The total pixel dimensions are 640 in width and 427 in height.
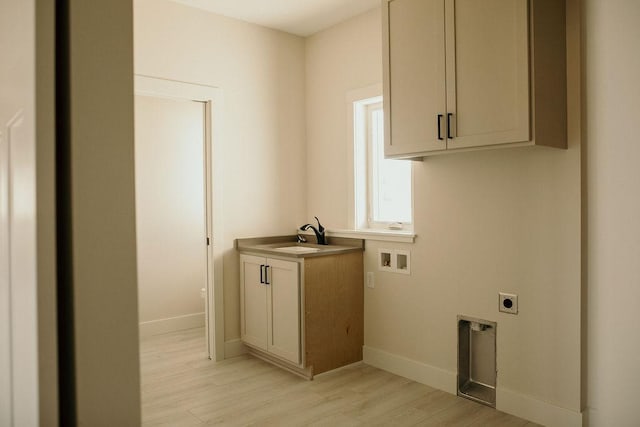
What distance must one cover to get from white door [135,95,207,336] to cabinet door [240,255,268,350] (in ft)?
2.74

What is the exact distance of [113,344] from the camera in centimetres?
95

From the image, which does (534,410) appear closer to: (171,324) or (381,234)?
(381,234)

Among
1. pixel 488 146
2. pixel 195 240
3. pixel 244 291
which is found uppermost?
pixel 488 146

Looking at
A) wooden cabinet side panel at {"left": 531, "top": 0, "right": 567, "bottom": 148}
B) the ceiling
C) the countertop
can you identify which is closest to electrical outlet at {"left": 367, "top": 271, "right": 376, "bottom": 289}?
the countertop

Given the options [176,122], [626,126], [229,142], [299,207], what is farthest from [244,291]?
[626,126]

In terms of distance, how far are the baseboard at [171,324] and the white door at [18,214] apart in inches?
143

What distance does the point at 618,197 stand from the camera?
107 cm

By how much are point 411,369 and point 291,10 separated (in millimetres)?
2724

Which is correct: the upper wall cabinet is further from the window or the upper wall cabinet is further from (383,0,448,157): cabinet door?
the window

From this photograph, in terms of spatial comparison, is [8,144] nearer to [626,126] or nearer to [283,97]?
[626,126]

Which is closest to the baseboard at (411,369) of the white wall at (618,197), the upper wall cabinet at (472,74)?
the upper wall cabinet at (472,74)

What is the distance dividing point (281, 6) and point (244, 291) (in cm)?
217

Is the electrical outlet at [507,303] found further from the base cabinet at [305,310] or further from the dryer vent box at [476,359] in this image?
the base cabinet at [305,310]

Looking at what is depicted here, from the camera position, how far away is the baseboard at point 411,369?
10.1ft
